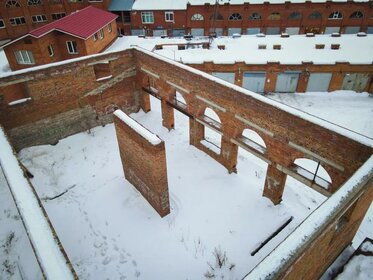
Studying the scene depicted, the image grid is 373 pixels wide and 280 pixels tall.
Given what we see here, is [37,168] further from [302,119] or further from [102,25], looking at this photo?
[102,25]

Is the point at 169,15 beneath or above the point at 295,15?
above

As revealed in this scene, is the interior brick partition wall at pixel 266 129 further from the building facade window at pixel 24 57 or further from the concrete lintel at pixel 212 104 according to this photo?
the building facade window at pixel 24 57

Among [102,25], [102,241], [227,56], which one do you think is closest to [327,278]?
[102,241]

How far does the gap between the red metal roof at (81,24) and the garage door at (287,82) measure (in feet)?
46.2

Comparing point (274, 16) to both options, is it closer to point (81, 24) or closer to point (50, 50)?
point (81, 24)

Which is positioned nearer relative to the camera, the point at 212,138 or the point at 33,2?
the point at 212,138

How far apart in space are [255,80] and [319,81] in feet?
15.1

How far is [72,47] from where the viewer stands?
21062 millimetres

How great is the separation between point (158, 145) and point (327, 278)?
6.67m

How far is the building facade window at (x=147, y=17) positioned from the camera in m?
28.0

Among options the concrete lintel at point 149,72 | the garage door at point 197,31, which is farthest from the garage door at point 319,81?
the garage door at point 197,31

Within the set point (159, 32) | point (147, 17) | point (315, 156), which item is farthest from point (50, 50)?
point (315, 156)

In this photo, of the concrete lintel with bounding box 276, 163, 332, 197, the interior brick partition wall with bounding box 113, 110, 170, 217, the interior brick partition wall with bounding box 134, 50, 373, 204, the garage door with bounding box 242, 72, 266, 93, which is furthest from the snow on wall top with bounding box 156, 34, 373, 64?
the concrete lintel with bounding box 276, 163, 332, 197

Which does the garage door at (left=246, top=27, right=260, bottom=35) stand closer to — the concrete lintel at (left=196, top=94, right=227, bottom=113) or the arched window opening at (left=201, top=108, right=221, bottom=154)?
the arched window opening at (left=201, top=108, right=221, bottom=154)
